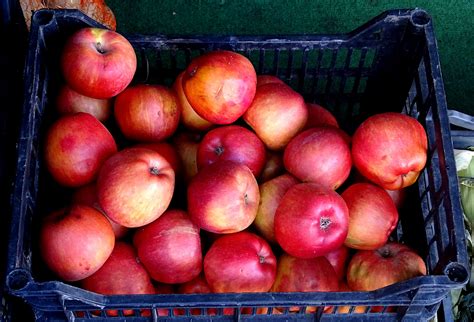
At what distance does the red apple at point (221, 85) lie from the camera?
1203mm

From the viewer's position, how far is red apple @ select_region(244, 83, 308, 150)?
1.26 meters

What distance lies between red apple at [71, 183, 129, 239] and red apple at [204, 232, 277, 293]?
199 millimetres

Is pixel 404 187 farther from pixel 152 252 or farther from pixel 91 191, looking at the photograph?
pixel 91 191

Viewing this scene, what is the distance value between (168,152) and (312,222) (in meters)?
0.38

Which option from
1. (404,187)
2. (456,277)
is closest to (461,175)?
(404,187)

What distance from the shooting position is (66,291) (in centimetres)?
93

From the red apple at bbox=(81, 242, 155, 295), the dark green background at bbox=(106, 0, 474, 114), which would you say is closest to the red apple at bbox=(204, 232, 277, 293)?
the red apple at bbox=(81, 242, 155, 295)

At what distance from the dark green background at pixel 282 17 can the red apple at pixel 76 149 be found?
110 cm

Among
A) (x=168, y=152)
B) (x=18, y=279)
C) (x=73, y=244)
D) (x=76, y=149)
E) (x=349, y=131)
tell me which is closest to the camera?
(x=18, y=279)

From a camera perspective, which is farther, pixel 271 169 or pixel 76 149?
pixel 271 169

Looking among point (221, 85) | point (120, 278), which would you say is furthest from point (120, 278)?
point (221, 85)

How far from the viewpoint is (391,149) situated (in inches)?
46.1

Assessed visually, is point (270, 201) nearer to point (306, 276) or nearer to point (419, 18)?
point (306, 276)

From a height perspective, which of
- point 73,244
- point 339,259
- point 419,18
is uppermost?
point 419,18
